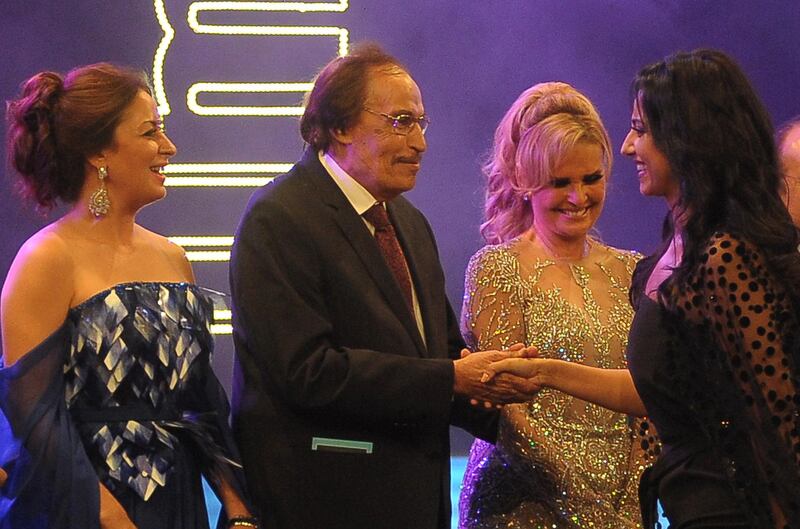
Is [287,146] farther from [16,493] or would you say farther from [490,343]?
[16,493]

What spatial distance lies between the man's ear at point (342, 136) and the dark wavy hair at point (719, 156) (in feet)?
2.72

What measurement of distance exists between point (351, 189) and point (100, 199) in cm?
58

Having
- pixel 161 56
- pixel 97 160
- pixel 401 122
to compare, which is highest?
pixel 161 56

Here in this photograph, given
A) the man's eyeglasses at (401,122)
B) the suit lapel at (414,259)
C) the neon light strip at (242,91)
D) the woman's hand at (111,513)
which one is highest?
the neon light strip at (242,91)

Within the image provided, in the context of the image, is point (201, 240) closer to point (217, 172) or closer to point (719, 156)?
point (217, 172)

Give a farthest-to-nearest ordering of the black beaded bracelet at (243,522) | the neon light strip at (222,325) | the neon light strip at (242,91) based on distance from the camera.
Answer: the neon light strip at (242,91) → the neon light strip at (222,325) → the black beaded bracelet at (243,522)

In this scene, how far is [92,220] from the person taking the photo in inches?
116

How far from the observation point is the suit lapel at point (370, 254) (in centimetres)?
287

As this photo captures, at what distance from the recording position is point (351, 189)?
302cm

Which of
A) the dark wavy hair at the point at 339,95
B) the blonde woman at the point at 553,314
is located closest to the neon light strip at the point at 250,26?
the blonde woman at the point at 553,314

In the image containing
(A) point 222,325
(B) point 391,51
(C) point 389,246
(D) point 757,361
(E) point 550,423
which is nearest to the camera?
(D) point 757,361

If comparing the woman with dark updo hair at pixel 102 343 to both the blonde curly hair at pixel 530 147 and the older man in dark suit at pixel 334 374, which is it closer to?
the older man in dark suit at pixel 334 374

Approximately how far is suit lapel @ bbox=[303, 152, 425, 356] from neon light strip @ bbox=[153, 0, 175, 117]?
2.75 metres

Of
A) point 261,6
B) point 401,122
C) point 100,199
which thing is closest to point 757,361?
point 401,122
